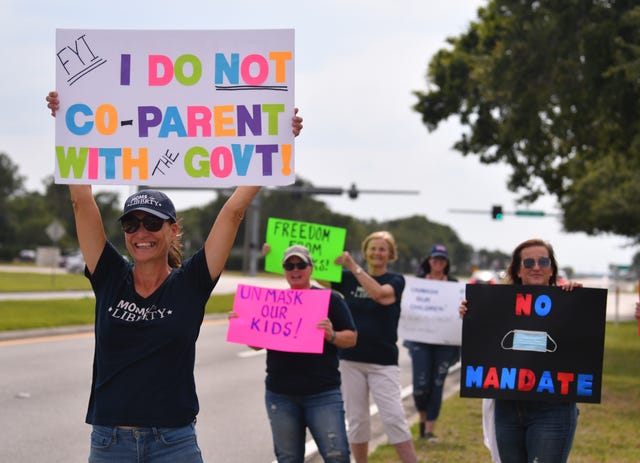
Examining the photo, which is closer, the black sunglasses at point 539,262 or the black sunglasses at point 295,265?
the black sunglasses at point 539,262

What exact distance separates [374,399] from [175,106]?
131 inches

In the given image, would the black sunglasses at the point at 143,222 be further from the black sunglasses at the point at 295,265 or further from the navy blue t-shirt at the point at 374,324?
the navy blue t-shirt at the point at 374,324

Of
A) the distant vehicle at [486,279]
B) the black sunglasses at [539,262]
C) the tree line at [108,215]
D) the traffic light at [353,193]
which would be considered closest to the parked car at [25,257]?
the tree line at [108,215]

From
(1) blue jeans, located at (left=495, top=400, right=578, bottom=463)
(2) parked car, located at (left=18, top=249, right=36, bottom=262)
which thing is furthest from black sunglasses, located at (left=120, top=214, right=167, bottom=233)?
(2) parked car, located at (left=18, top=249, right=36, bottom=262)

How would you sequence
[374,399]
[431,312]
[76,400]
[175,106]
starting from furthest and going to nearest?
[76,400]
[431,312]
[374,399]
[175,106]

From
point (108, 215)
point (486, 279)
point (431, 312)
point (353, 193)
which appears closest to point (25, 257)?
point (108, 215)

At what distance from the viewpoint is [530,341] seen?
5.25 m

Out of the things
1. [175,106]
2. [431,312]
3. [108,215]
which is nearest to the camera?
[175,106]

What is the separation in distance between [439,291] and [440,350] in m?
0.95

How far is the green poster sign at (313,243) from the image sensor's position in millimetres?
7465

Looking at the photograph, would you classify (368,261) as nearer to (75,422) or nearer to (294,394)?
(294,394)

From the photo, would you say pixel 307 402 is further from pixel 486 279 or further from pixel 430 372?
pixel 486 279

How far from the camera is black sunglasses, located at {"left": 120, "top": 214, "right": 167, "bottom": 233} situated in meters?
3.74

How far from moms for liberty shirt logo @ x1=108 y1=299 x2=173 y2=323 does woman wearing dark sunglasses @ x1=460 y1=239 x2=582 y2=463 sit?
2.23 metres
